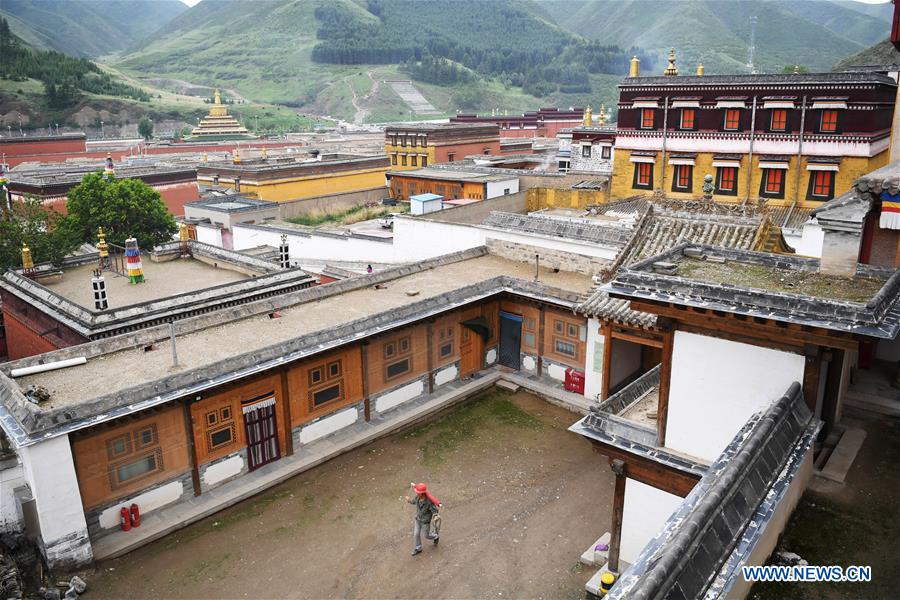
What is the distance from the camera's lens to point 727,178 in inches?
1444

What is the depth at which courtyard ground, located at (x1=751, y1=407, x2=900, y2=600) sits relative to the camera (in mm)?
8297

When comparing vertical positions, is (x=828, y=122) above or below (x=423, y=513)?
above

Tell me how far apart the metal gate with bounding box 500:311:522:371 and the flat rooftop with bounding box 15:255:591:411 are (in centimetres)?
170

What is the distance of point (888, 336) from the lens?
8.60 m

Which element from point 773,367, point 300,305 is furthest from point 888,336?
point 300,305

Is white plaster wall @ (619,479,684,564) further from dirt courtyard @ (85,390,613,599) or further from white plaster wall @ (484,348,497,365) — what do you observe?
white plaster wall @ (484,348,497,365)

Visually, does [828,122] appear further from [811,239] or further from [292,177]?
[292,177]

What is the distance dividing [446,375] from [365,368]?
13.3 feet

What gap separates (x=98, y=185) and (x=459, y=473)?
29.0 m

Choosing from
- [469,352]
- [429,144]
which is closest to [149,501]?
[469,352]

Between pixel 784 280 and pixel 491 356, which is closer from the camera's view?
pixel 784 280

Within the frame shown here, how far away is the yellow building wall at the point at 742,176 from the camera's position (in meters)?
33.2

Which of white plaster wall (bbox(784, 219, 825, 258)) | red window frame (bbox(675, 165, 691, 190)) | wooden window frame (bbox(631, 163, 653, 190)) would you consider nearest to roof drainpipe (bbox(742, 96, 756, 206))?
red window frame (bbox(675, 165, 691, 190))

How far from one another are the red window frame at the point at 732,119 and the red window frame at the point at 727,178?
222 cm
